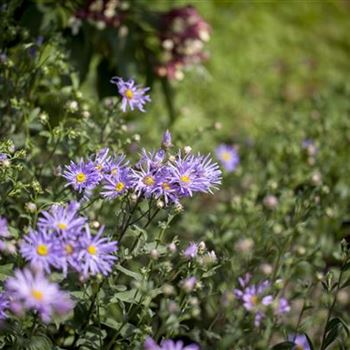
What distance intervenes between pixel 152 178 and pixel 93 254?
0.25 metres

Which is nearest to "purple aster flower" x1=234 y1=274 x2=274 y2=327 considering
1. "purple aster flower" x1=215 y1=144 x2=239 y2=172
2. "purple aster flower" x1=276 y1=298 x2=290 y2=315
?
"purple aster flower" x1=276 y1=298 x2=290 y2=315

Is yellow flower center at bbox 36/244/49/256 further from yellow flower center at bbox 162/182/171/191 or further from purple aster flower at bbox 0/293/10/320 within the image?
yellow flower center at bbox 162/182/171/191

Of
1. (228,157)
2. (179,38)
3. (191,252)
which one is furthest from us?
(228,157)

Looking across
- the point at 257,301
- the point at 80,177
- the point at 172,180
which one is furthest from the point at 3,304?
the point at 257,301

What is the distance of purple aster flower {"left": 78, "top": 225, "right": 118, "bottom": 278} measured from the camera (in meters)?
1.32

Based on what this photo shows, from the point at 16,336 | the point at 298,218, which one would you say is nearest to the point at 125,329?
the point at 16,336

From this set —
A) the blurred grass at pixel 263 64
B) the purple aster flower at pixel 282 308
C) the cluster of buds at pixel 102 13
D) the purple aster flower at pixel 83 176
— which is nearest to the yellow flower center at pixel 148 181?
the purple aster flower at pixel 83 176

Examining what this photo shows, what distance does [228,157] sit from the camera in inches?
120

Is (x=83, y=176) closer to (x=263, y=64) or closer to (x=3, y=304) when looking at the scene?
(x=3, y=304)

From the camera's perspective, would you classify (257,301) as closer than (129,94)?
Yes

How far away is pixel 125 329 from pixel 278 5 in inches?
142

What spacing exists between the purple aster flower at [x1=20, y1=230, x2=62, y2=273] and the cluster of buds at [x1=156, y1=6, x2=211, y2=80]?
165cm

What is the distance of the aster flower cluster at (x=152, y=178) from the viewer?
1.52 m

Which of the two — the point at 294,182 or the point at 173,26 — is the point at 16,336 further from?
the point at 173,26
